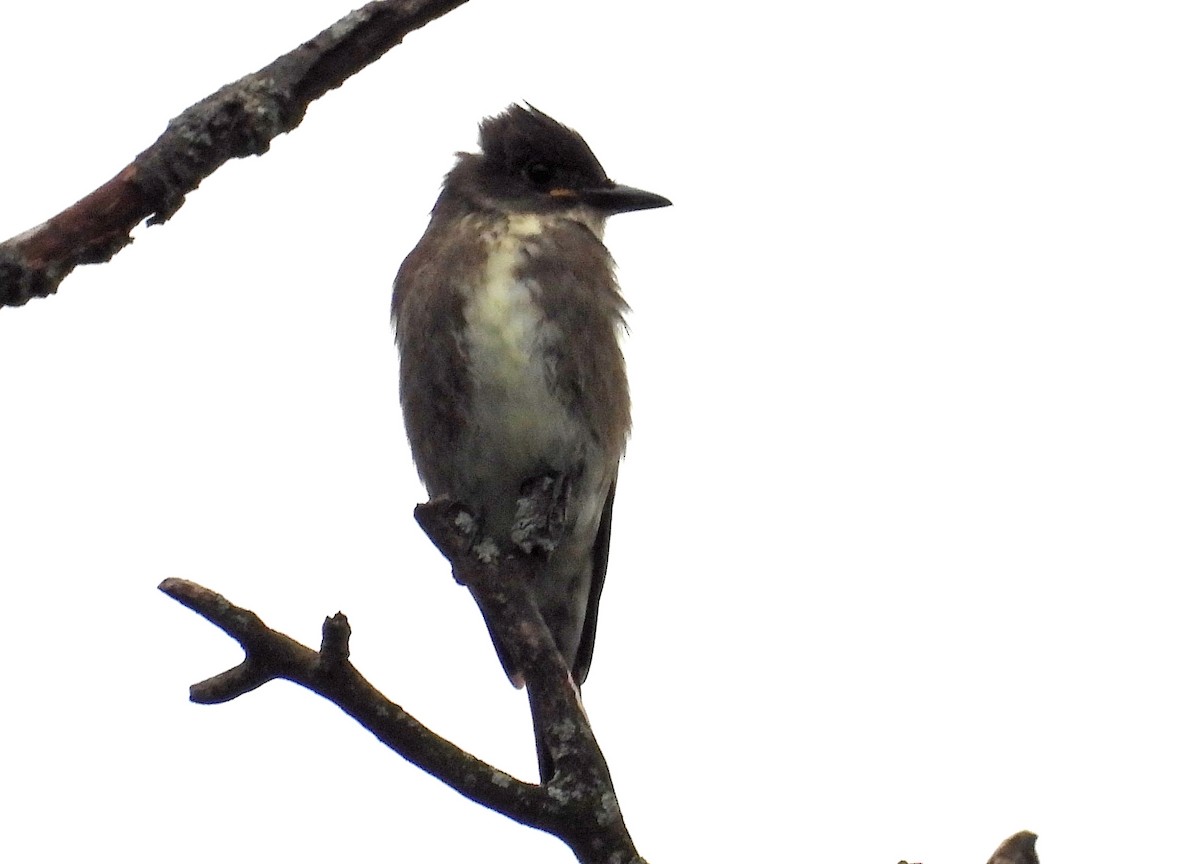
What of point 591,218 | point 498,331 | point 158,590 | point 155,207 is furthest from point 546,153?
point 155,207

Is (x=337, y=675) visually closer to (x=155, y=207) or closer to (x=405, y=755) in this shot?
(x=405, y=755)

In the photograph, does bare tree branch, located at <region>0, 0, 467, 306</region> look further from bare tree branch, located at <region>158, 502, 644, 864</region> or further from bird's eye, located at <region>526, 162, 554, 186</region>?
bird's eye, located at <region>526, 162, 554, 186</region>

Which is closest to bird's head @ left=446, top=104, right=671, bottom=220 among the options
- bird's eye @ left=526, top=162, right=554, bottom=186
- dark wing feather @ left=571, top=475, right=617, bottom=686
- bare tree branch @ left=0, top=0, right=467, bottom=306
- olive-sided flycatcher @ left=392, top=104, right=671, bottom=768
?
bird's eye @ left=526, top=162, right=554, bottom=186

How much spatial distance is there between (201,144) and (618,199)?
4845mm

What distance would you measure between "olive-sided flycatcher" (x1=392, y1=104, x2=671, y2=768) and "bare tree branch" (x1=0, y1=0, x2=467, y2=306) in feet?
10.4

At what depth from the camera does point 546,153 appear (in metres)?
7.98

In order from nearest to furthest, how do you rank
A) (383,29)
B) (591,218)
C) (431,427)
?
(383,29), (431,427), (591,218)

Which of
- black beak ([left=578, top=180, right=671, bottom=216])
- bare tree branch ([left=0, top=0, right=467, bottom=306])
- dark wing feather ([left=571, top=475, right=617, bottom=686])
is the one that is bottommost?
bare tree branch ([left=0, top=0, right=467, bottom=306])

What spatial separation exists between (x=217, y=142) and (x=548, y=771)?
384 centimetres

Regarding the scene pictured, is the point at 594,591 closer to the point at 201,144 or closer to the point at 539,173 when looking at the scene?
the point at 539,173

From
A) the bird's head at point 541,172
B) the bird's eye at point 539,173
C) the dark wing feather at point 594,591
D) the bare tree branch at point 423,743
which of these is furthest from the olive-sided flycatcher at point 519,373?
the bare tree branch at point 423,743

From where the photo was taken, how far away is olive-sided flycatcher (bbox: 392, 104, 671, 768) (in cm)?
676

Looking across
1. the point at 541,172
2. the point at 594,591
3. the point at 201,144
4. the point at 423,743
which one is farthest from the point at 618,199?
the point at 201,144

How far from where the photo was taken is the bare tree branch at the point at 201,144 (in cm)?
293
